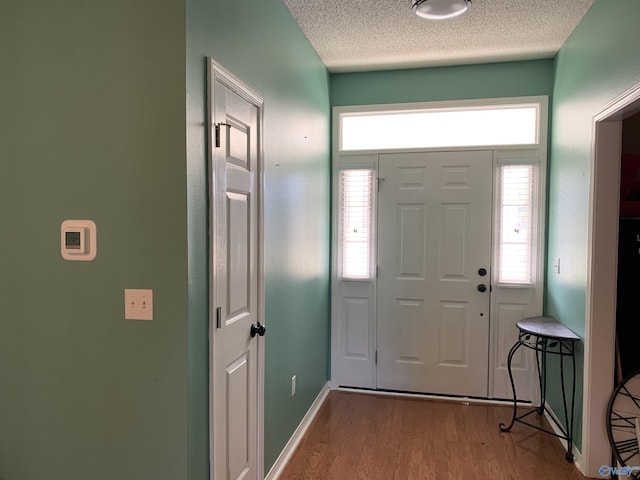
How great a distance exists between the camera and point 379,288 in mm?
3812

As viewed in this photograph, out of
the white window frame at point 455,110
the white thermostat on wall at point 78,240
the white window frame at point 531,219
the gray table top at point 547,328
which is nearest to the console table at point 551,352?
the gray table top at point 547,328

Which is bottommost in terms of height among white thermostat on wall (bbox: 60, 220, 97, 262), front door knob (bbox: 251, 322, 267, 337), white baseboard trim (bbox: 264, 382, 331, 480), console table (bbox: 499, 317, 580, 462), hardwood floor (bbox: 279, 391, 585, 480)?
hardwood floor (bbox: 279, 391, 585, 480)

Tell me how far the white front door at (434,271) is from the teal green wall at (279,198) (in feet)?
1.76

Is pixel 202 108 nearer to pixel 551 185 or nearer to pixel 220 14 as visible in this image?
pixel 220 14

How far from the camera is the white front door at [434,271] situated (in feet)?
11.9

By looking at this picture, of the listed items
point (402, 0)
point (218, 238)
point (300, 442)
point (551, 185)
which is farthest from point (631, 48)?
point (300, 442)

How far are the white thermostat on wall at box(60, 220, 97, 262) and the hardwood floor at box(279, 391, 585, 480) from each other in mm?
1690

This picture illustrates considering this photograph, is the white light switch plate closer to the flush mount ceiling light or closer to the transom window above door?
the flush mount ceiling light

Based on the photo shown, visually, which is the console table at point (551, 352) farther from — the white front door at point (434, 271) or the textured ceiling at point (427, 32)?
the textured ceiling at point (427, 32)

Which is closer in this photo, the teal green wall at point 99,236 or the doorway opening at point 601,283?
the teal green wall at point 99,236

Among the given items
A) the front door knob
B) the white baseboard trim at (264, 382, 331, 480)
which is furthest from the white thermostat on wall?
the white baseboard trim at (264, 382, 331, 480)

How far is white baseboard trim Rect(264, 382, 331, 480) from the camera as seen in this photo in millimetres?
A: 2521

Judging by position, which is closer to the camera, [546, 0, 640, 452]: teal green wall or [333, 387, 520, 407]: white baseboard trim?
[546, 0, 640, 452]: teal green wall

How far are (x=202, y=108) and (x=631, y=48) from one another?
1963 mm
